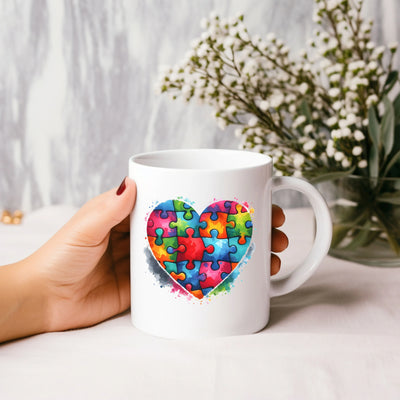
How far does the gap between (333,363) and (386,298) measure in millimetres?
246

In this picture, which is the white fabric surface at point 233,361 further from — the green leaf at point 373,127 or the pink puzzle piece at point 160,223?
the green leaf at point 373,127

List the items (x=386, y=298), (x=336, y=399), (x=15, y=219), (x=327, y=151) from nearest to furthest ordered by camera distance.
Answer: (x=336, y=399)
(x=386, y=298)
(x=327, y=151)
(x=15, y=219)

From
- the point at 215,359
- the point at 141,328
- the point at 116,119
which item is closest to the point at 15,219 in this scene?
the point at 116,119

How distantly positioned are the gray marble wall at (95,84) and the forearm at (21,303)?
67 centimetres

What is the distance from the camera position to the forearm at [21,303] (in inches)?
26.6

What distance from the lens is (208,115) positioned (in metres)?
1.33

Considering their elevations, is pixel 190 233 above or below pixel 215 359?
above

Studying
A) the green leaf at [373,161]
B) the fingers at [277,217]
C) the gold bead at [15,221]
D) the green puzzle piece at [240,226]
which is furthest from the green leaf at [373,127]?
the gold bead at [15,221]

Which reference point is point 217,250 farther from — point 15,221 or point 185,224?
point 15,221

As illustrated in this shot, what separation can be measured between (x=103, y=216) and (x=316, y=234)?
271 mm

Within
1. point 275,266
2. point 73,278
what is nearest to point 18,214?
point 73,278

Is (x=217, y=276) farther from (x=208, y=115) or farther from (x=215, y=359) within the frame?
(x=208, y=115)

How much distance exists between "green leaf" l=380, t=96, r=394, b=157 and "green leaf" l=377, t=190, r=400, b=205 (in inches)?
2.6

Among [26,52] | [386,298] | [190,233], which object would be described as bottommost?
[386,298]
